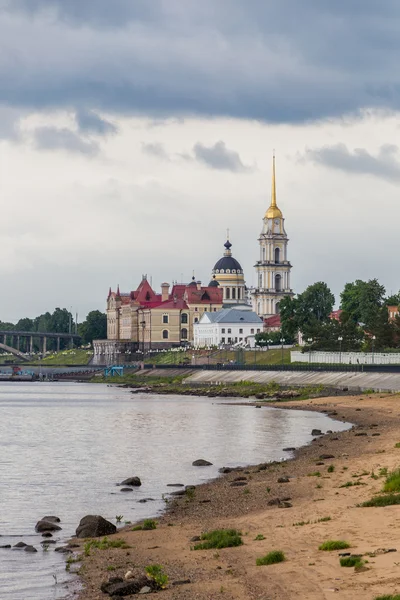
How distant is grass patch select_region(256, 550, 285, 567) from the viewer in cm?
2380

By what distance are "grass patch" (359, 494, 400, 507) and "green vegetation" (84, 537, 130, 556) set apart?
267 inches

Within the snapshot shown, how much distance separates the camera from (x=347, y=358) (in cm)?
15638

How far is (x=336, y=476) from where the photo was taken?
40031 millimetres

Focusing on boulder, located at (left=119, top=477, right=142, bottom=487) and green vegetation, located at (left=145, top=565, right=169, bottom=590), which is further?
boulder, located at (left=119, top=477, right=142, bottom=487)

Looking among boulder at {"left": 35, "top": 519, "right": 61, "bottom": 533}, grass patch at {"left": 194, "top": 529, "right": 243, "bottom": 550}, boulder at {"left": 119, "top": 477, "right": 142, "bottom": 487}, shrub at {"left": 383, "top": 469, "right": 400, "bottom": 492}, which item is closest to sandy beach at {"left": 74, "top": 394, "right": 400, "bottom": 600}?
grass patch at {"left": 194, "top": 529, "right": 243, "bottom": 550}

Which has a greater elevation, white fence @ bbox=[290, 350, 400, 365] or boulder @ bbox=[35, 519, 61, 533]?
white fence @ bbox=[290, 350, 400, 365]

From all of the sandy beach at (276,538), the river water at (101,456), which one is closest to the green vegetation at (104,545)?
the sandy beach at (276,538)

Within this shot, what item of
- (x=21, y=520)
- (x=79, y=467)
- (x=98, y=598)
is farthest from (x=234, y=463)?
(x=98, y=598)

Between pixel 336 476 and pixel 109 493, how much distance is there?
8.28 metres

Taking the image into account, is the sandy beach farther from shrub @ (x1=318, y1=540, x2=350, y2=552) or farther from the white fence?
the white fence

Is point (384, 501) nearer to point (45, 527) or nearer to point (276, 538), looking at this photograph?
point (276, 538)

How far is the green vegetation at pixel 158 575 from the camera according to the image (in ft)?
75.0

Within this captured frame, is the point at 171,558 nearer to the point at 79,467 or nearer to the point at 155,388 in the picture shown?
the point at 79,467

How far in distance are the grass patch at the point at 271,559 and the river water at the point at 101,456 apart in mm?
4197
